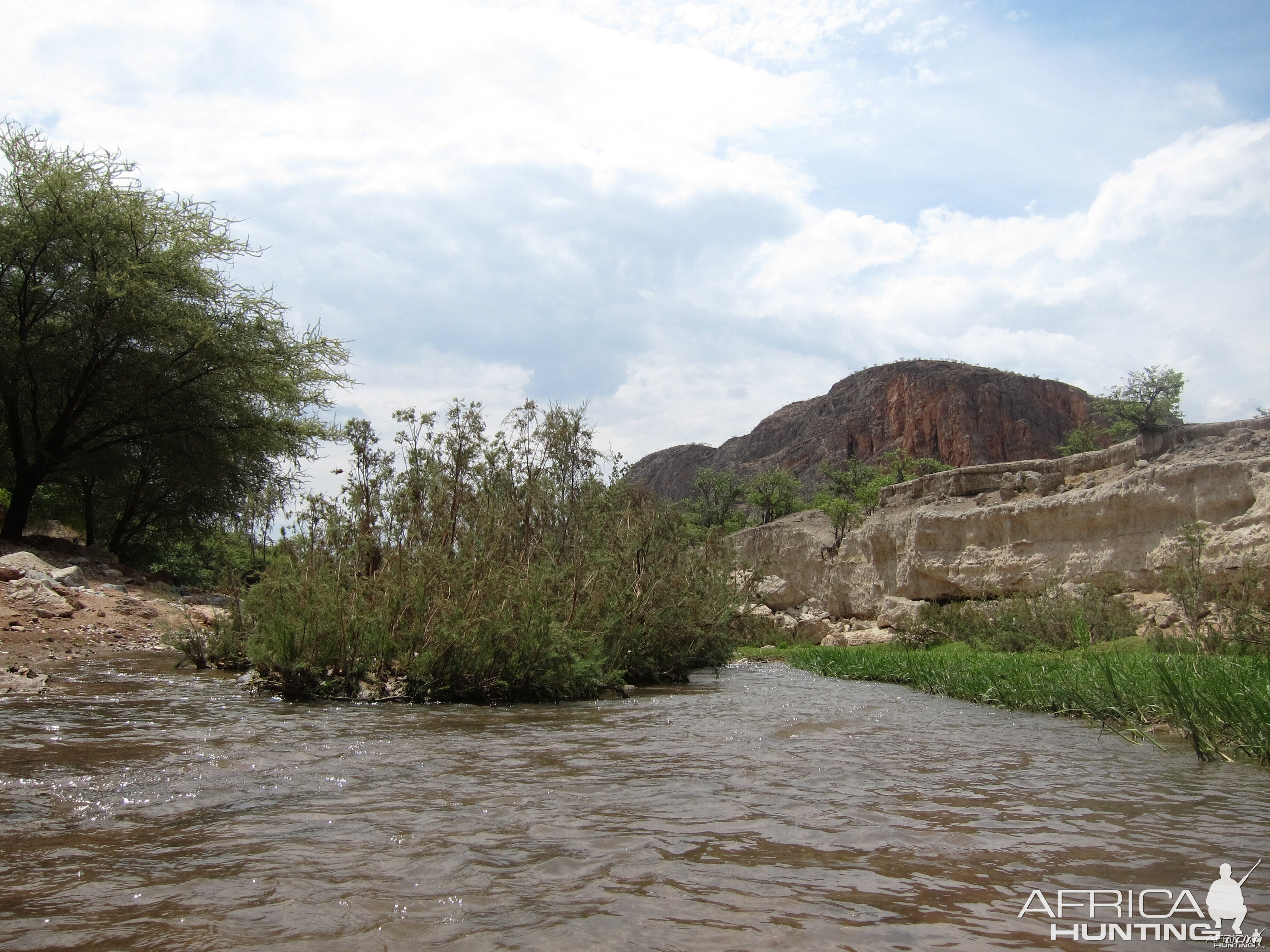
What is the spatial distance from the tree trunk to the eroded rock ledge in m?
16.8

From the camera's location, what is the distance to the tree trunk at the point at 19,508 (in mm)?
18344

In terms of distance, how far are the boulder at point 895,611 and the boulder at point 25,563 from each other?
22415 mm

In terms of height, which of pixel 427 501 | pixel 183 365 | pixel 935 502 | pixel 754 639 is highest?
pixel 183 365

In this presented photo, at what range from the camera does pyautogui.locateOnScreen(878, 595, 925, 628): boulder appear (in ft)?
89.0

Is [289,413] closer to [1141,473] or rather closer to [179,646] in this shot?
[179,646]

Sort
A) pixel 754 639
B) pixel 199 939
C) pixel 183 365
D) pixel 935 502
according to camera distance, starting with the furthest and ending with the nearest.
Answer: pixel 935 502, pixel 754 639, pixel 183 365, pixel 199 939

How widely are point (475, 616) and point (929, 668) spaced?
8.46 metres

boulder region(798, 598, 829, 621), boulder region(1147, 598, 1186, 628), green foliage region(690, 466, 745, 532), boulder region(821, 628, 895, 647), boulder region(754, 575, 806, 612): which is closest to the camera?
boulder region(1147, 598, 1186, 628)

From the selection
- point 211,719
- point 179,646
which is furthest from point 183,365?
point 211,719

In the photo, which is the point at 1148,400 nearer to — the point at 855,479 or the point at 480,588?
the point at 855,479

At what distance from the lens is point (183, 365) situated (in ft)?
65.3

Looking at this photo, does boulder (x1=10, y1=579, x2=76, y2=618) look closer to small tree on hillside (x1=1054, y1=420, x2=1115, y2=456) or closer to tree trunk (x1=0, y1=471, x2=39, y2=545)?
tree trunk (x1=0, y1=471, x2=39, y2=545)

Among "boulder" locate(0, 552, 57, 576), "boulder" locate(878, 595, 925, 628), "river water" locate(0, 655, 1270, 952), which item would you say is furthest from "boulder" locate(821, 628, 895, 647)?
"boulder" locate(0, 552, 57, 576)

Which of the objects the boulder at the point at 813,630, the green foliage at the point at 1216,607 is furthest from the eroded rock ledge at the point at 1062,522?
the boulder at the point at 813,630
